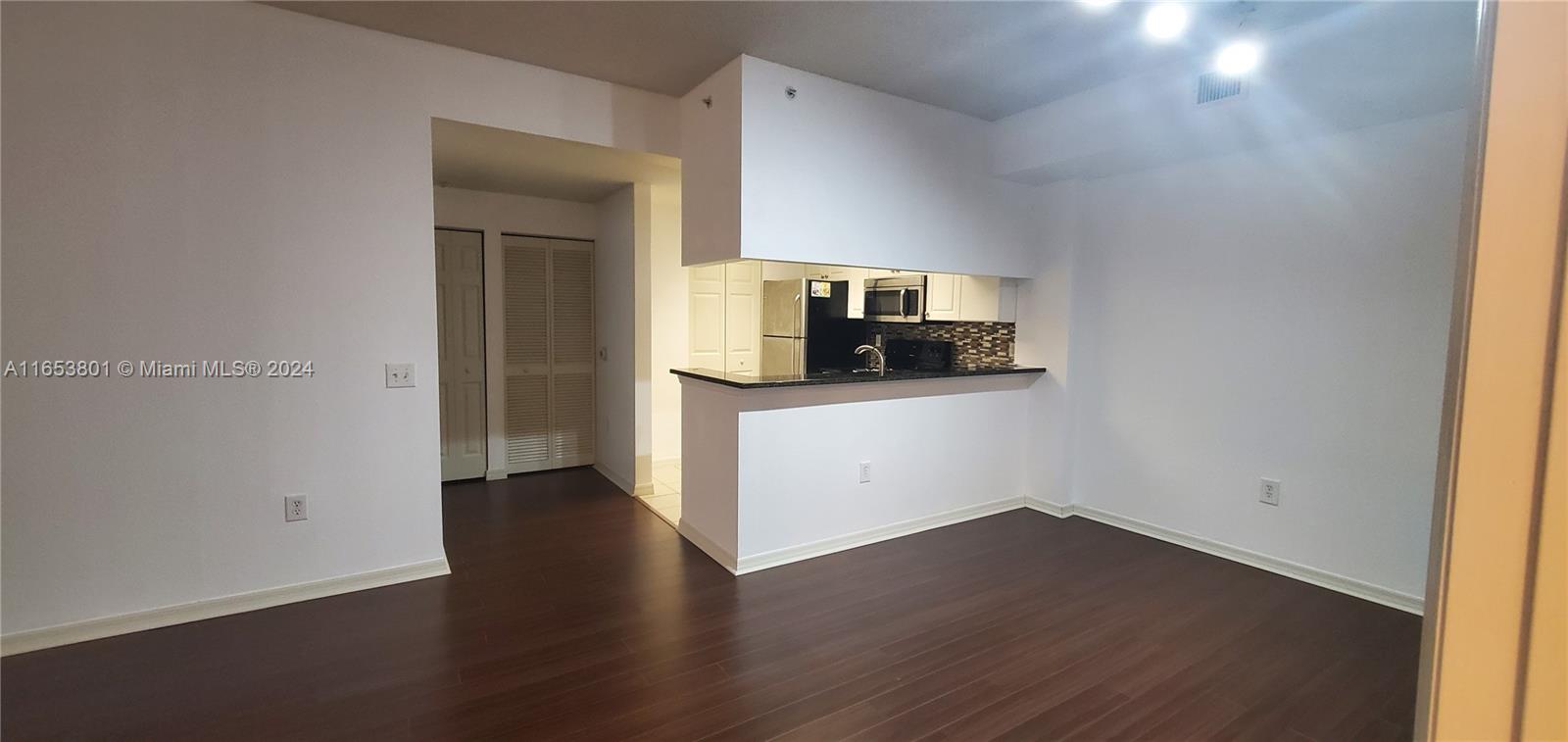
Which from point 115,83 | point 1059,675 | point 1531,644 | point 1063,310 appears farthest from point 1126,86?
point 115,83

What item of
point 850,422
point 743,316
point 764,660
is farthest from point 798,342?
point 764,660

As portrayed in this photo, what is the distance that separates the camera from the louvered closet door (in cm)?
544

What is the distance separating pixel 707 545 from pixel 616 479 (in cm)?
180

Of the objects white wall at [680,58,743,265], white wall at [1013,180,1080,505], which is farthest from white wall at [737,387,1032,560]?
white wall at [680,58,743,265]

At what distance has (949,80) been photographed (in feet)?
11.9

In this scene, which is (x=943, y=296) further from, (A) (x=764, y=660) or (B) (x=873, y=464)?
(A) (x=764, y=660)

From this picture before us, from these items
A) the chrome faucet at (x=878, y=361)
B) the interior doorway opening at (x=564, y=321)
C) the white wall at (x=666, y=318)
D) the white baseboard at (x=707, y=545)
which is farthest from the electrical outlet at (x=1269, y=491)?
the white wall at (x=666, y=318)

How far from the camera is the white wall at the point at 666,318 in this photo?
4.96 m

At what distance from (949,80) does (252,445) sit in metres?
3.90

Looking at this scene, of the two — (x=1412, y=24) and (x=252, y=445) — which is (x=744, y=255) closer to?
(x=252, y=445)

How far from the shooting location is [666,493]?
4.96 metres

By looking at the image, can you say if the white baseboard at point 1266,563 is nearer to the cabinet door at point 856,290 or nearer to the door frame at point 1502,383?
the cabinet door at point 856,290

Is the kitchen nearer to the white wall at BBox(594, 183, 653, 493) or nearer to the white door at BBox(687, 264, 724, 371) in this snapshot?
the white door at BBox(687, 264, 724, 371)

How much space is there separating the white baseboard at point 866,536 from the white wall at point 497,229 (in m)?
2.94
